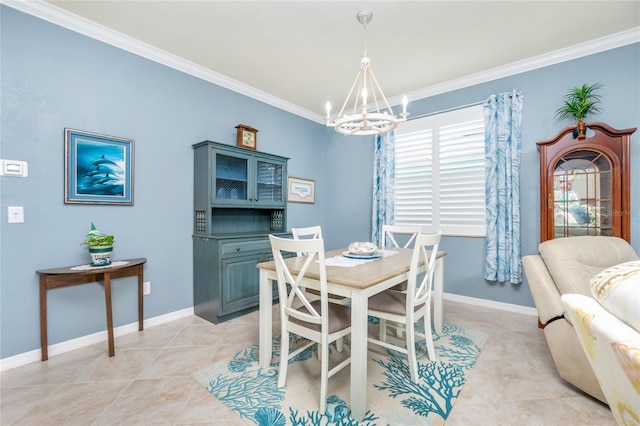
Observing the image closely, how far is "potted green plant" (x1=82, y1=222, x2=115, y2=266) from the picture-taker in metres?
2.13

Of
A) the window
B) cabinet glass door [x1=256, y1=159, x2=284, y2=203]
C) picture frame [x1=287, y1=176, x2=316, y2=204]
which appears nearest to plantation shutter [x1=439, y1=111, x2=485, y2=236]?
the window

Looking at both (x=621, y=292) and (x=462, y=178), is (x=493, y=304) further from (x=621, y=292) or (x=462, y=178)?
(x=621, y=292)

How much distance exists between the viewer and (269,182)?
348 cm

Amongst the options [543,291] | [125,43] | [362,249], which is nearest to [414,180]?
[362,249]

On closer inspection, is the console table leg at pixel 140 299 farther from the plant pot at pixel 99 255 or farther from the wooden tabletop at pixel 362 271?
the wooden tabletop at pixel 362 271

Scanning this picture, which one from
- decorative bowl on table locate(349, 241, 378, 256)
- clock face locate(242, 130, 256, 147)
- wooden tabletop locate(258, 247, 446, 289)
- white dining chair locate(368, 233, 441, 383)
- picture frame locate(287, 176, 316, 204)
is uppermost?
clock face locate(242, 130, 256, 147)

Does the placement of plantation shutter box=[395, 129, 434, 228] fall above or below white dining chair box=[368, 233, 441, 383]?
above

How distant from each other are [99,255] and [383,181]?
10.4ft

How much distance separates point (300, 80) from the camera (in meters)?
3.33

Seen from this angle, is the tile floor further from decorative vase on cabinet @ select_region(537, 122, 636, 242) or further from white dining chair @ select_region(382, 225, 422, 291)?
decorative vase on cabinet @ select_region(537, 122, 636, 242)

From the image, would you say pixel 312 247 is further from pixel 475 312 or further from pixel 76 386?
pixel 475 312

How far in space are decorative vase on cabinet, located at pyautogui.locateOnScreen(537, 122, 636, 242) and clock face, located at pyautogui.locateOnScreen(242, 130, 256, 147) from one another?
9.93ft

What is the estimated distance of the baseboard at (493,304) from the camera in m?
2.95

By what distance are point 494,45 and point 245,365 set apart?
355cm
